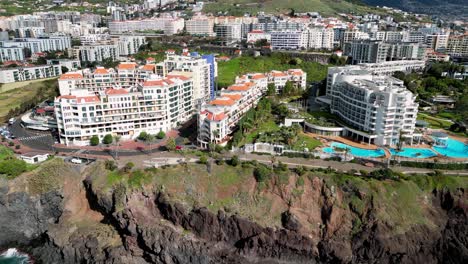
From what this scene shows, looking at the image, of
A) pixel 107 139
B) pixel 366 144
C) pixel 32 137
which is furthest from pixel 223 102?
pixel 32 137

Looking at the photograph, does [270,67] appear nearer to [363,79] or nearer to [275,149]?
[363,79]

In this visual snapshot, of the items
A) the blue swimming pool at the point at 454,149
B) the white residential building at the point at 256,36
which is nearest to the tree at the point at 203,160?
the blue swimming pool at the point at 454,149

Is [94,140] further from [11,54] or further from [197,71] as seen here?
[11,54]

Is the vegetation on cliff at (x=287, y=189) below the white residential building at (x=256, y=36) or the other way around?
below

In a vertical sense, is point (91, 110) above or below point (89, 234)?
above

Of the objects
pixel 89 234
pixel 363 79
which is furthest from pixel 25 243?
pixel 363 79

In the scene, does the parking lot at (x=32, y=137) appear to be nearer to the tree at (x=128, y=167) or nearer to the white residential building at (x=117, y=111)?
the white residential building at (x=117, y=111)
